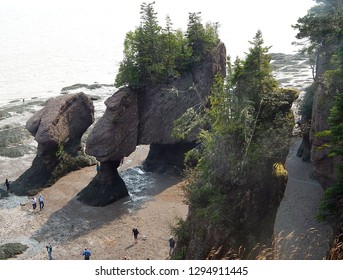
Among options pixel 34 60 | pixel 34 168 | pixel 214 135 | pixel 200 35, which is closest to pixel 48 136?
pixel 34 168

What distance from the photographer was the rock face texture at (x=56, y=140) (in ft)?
116

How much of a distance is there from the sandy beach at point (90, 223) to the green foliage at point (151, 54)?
33.1 feet

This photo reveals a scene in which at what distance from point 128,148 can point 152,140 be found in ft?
9.85

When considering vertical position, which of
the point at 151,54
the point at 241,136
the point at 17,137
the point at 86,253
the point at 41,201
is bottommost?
the point at 86,253

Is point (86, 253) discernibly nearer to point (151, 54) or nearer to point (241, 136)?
point (241, 136)

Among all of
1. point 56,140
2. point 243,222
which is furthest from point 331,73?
point 56,140

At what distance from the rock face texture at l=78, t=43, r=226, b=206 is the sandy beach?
1.91 metres

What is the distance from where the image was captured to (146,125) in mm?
35375

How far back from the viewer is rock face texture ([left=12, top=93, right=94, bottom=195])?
35.2 meters

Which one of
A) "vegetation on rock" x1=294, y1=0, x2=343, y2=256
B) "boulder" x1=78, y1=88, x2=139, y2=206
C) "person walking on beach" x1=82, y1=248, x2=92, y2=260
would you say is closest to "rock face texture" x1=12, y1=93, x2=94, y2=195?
"boulder" x1=78, y1=88, x2=139, y2=206

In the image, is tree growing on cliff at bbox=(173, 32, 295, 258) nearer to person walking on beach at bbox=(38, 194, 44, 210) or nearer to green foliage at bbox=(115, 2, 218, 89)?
green foliage at bbox=(115, 2, 218, 89)

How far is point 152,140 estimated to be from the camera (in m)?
35.9

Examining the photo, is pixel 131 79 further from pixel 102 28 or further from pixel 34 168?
pixel 102 28

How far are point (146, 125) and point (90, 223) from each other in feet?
34.6
